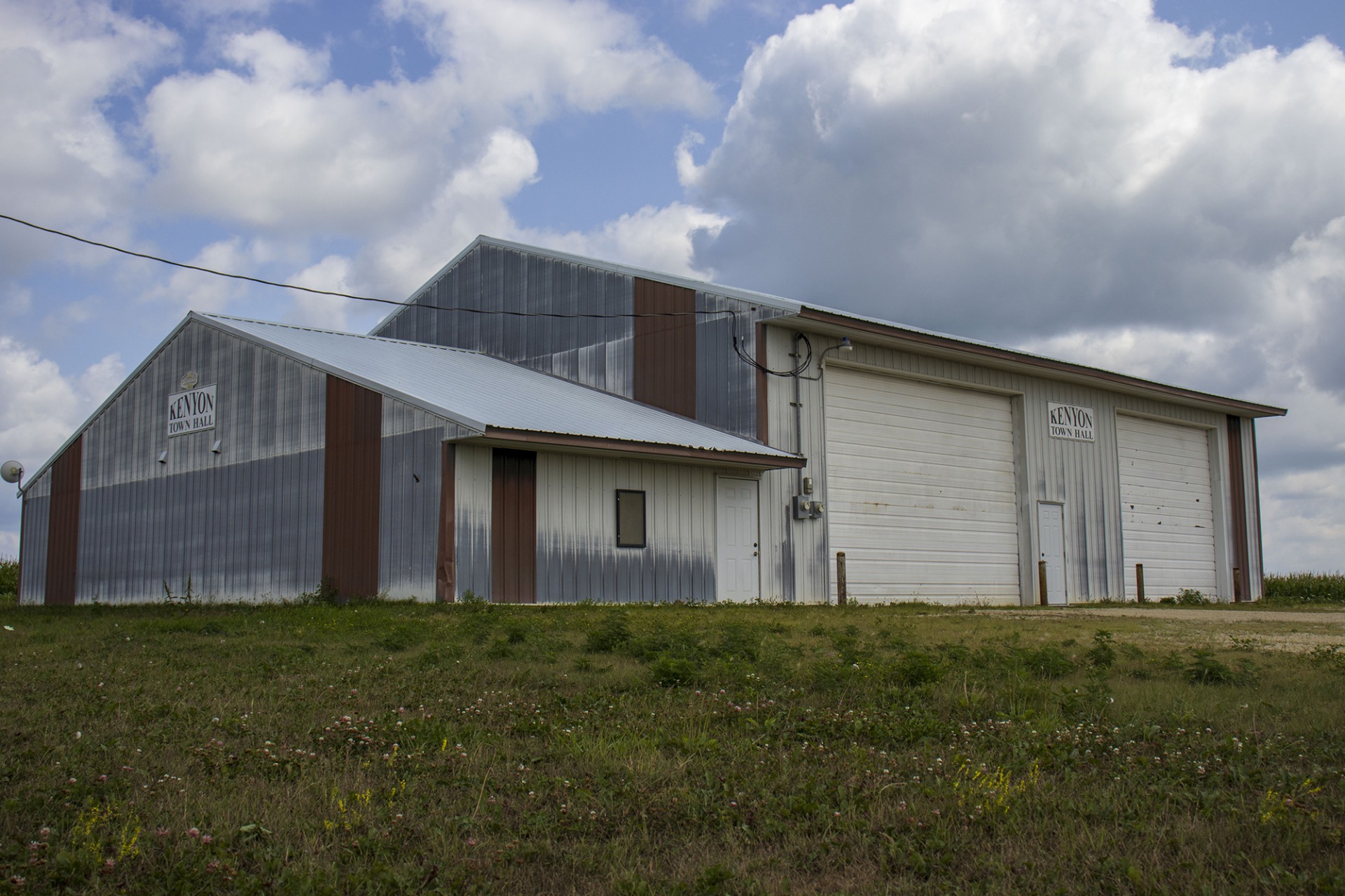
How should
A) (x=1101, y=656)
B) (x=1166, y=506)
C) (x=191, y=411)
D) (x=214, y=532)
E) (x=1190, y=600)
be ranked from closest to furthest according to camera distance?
(x=1101, y=656), (x=214, y=532), (x=191, y=411), (x=1190, y=600), (x=1166, y=506)

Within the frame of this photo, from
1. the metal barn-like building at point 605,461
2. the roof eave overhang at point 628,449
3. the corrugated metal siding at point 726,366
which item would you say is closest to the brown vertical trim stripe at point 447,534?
the metal barn-like building at point 605,461

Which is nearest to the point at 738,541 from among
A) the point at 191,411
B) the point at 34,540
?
the point at 191,411

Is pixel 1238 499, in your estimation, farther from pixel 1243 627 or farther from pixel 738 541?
pixel 1243 627

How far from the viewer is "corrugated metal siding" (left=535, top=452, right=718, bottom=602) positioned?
671 inches

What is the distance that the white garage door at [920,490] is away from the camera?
70.0 ft

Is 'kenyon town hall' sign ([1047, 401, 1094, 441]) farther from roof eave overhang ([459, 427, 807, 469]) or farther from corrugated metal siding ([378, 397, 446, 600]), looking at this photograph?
corrugated metal siding ([378, 397, 446, 600])

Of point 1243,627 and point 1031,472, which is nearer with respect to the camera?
point 1243,627

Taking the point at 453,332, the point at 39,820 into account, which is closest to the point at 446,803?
the point at 39,820

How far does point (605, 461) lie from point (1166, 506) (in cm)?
1680

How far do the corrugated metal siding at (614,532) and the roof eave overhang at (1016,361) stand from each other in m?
3.56

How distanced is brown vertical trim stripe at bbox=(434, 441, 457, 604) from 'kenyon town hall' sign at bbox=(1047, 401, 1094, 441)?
1447 centimetres

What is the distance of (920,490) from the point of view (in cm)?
2270

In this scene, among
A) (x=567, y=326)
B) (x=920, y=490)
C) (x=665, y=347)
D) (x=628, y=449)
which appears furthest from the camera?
(x=567, y=326)

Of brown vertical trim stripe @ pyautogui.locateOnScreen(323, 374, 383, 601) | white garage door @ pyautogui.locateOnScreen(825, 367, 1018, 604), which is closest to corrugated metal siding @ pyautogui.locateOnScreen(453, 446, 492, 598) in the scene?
brown vertical trim stripe @ pyautogui.locateOnScreen(323, 374, 383, 601)
